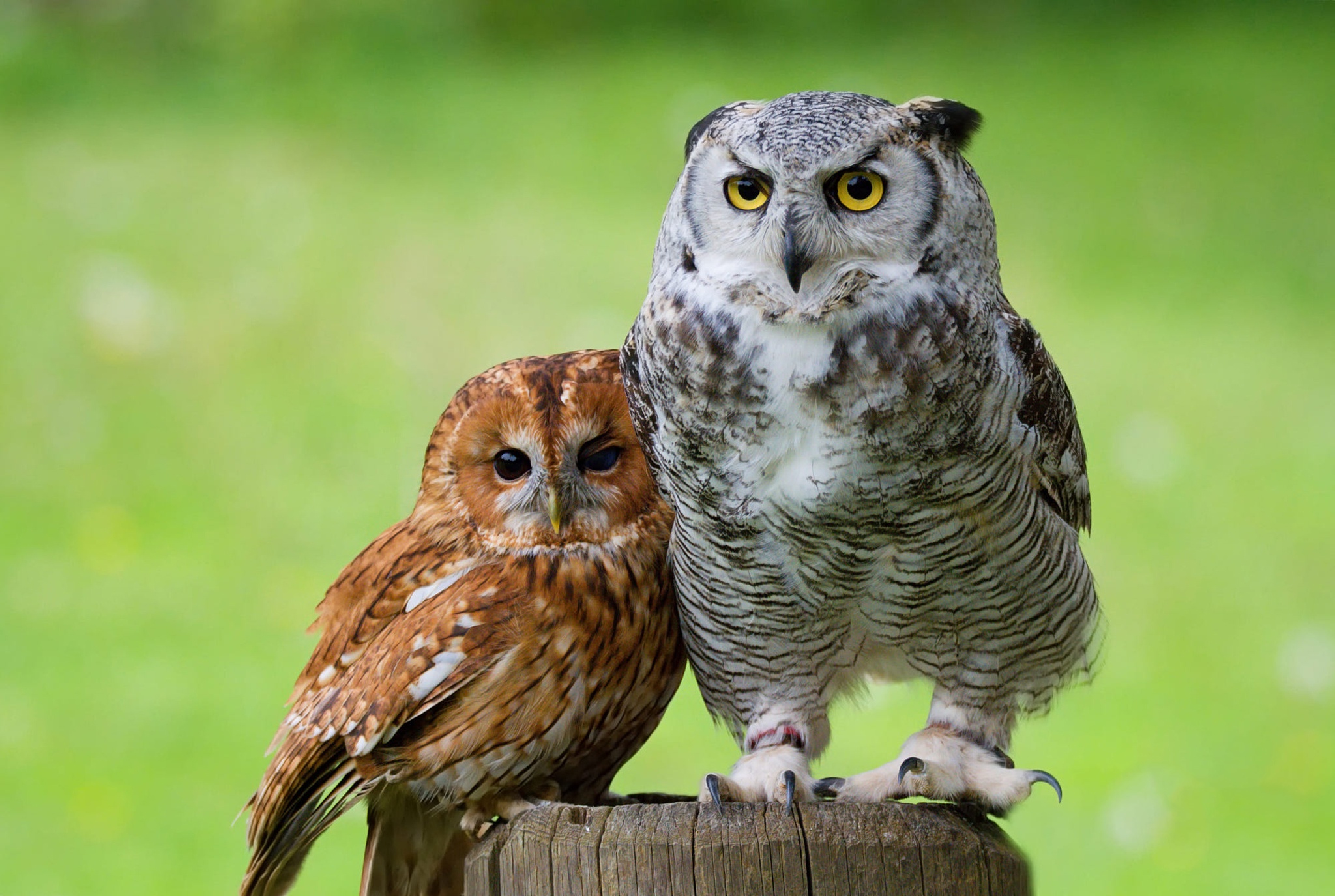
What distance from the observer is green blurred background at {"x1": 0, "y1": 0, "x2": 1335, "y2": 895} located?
10.6 feet

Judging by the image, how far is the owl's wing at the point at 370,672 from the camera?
134cm

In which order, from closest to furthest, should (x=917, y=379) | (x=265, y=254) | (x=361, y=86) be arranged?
(x=917, y=379) → (x=265, y=254) → (x=361, y=86)

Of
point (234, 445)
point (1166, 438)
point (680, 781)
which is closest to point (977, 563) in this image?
point (680, 781)

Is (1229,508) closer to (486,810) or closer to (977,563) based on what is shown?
(977,563)

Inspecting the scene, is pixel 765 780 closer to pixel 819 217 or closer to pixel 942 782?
pixel 942 782

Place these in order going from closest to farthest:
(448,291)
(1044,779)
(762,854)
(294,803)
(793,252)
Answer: (762,854) → (793,252) → (1044,779) → (294,803) → (448,291)

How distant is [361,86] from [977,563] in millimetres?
3519

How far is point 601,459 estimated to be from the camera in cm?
146

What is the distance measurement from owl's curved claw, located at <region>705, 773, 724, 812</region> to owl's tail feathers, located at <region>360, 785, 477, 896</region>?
1.11 feet

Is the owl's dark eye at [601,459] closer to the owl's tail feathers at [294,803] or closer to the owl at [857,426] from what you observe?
the owl at [857,426]

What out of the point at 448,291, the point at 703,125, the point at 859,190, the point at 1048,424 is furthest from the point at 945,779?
the point at 448,291

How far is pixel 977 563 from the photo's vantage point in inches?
52.2

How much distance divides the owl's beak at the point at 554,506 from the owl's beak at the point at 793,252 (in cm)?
34

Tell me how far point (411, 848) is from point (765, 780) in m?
0.41
